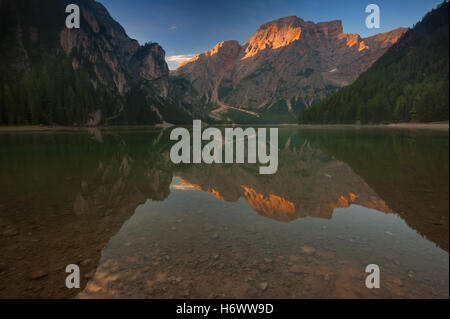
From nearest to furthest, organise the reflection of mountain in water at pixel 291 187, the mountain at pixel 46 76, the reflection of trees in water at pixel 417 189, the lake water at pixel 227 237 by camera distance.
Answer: the lake water at pixel 227 237, the reflection of trees in water at pixel 417 189, the reflection of mountain in water at pixel 291 187, the mountain at pixel 46 76

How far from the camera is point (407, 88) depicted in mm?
131250

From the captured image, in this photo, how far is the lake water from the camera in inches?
234

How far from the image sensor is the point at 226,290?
19.0 feet

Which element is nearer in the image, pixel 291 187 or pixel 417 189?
pixel 417 189

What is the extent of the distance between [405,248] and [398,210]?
3980 millimetres

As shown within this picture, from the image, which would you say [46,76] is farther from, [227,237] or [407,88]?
[407,88]

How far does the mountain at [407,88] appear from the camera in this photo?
10375 cm

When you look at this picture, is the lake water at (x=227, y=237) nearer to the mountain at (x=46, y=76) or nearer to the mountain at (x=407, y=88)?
the mountain at (x=407, y=88)

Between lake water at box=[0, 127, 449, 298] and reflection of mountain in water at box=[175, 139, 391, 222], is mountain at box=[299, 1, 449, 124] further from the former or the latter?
lake water at box=[0, 127, 449, 298]

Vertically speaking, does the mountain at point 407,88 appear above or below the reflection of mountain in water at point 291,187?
above

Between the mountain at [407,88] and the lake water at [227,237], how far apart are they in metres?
114

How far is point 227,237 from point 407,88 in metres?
164

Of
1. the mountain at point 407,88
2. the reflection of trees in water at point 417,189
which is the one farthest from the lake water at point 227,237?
the mountain at point 407,88

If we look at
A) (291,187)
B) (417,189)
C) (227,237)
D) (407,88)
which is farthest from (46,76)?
(407,88)
